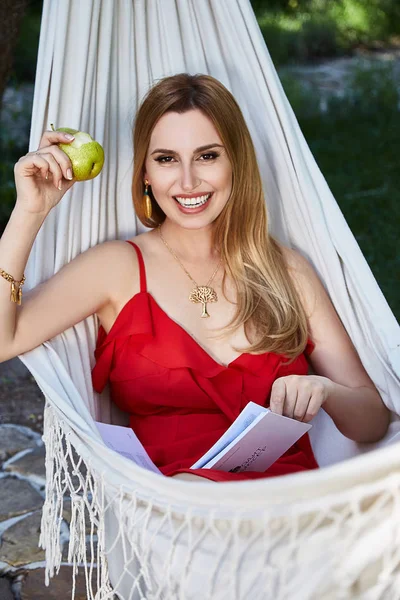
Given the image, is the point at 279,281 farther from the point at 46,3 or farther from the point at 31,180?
the point at 46,3

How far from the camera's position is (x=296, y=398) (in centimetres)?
191

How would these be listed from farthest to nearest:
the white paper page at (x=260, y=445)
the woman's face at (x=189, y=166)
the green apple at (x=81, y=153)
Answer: the woman's face at (x=189, y=166), the green apple at (x=81, y=153), the white paper page at (x=260, y=445)

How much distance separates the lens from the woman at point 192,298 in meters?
2.02

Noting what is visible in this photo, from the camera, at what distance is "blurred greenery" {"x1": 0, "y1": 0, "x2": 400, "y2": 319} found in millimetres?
4647

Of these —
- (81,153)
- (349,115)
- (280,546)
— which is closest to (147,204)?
(81,153)

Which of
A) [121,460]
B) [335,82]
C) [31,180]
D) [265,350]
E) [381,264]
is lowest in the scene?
[121,460]

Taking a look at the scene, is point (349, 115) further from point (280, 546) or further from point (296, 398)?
point (280, 546)

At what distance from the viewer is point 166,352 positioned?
2.10 m

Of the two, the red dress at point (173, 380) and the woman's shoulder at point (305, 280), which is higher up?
the woman's shoulder at point (305, 280)

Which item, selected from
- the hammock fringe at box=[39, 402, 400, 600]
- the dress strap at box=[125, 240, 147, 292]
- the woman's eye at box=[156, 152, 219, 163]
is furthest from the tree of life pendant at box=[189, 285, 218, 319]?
the hammock fringe at box=[39, 402, 400, 600]

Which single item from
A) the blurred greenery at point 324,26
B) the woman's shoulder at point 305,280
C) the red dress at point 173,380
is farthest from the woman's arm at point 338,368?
the blurred greenery at point 324,26

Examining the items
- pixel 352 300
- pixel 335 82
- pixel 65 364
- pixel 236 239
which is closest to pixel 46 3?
pixel 236 239

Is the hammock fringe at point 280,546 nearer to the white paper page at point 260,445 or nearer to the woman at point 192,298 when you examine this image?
the white paper page at point 260,445

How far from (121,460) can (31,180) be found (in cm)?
70
